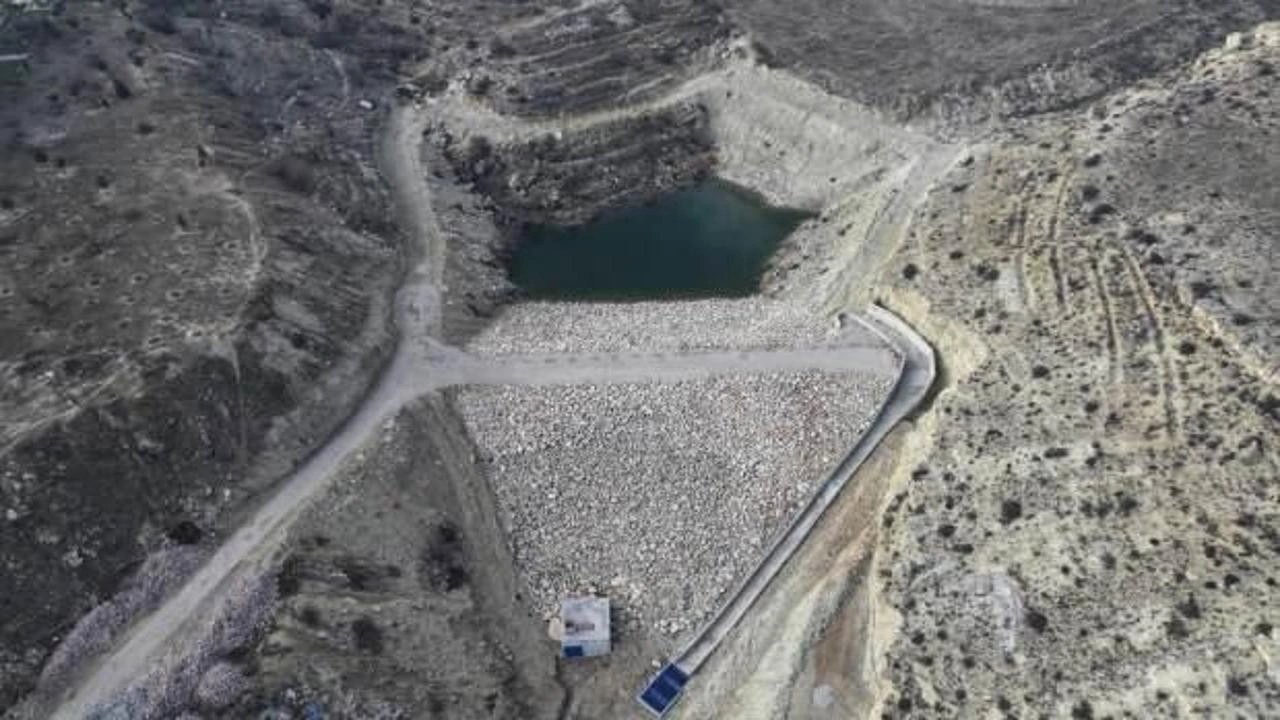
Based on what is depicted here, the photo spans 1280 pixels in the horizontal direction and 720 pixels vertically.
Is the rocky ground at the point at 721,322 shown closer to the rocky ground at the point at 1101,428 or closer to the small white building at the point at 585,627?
the rocky ground at the point at 1101,428

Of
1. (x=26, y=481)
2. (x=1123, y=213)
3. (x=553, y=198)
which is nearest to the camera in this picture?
(x=26, y=481)

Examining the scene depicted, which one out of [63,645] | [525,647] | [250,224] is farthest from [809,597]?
[250,224]

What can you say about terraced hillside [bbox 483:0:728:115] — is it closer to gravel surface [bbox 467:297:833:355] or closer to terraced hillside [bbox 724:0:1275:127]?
terraced hillside [bbox 724:0:1275:127]

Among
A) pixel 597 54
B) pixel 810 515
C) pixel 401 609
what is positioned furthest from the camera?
pixel 597 54

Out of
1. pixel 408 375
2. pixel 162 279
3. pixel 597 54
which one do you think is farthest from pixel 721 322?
pixel 162 279

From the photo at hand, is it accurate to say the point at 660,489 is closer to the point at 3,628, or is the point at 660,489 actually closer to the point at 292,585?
the point at 292,585

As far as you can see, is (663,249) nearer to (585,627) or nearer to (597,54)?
(597,54)
